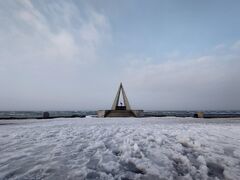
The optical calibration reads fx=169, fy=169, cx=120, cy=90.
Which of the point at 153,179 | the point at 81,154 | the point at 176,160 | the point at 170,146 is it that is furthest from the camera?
the point at 170,146

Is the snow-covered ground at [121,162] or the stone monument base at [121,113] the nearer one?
the snow-covered ground at [121,162]

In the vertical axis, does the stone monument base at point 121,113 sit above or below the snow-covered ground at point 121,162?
above

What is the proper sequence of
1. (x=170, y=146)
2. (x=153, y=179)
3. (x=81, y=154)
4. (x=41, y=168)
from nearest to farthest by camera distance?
1. (x=153, y=179)
2. (x=41, y=168)
3. (x=81, y=154)
4. (x=170, y=146)

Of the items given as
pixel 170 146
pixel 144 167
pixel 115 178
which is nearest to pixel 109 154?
pixel 144 167

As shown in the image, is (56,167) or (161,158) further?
(161,158)

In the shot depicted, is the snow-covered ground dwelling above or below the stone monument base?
below

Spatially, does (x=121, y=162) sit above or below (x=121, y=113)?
below

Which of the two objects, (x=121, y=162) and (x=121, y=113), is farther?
(x=121, y=113)

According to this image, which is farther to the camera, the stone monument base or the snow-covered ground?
the stone monument base

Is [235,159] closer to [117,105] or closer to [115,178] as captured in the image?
[115,178]

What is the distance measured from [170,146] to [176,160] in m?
1.05

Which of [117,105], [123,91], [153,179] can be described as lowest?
[153,179]

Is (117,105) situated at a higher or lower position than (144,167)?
higher

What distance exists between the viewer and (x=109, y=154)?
3484 millimetres
